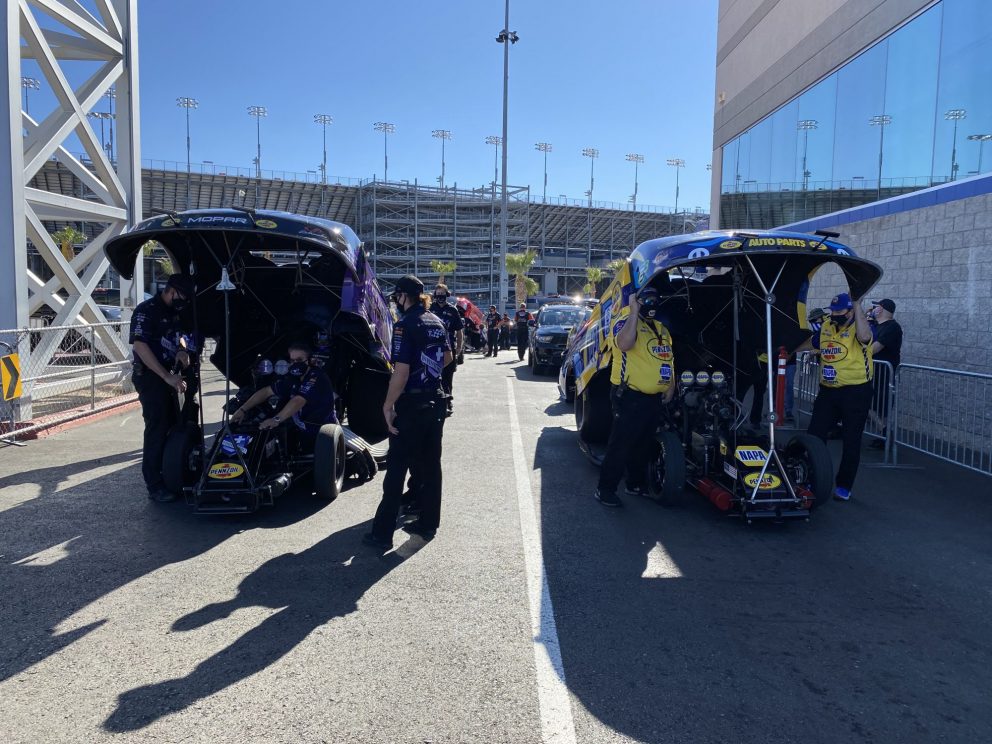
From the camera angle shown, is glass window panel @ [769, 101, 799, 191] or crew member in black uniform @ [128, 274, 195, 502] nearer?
crew member in black uniform @ [128, 274, 195, 502]

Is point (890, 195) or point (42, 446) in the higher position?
point (890, 195)

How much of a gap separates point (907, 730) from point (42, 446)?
357 inches

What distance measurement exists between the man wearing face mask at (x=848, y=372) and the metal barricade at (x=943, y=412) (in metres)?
1.78

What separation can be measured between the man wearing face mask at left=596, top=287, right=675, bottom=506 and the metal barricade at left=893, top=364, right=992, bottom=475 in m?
3.85

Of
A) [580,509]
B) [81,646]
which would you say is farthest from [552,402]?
[81,646]

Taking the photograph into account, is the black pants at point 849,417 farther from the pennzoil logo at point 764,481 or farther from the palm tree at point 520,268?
the palm tree at point 520,268

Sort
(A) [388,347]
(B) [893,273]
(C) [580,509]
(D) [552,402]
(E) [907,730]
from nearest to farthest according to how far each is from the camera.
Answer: (E) [907,730] → (C) [580,509] → (A) [388,347] → (B) [893,273] → (D) [552,402]

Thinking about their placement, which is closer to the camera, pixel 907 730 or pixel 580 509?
pixel 907 730

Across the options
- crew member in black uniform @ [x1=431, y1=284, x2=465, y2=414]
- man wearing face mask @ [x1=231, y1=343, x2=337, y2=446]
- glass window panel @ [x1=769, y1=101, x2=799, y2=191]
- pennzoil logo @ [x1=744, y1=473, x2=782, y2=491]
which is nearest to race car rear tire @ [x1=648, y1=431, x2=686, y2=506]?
pennzoil logo @ [x1=744, y1=473, x2=782, y2=491]

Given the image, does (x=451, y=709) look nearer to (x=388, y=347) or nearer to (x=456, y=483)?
(x=456, y=483)

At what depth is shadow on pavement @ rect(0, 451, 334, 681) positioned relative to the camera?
384 centimetres

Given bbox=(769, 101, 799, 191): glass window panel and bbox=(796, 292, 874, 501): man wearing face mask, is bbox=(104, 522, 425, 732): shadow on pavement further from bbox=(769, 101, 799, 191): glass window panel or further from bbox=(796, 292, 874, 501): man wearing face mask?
bbox=(769, 101, 799, 191): glass window panel

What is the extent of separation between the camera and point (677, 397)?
6844 mm

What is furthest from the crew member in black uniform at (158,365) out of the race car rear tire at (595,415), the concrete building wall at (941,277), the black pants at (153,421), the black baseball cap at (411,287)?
the concrete building wall at (941,277)
